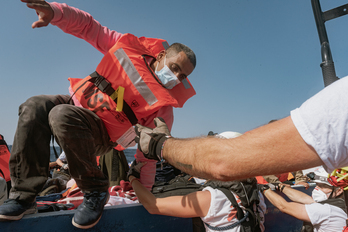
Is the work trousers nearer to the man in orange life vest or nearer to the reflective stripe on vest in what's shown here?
the man in orange life vest

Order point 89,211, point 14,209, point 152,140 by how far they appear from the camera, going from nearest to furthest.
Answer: point 152,140 < point 14,209 < point 89,211

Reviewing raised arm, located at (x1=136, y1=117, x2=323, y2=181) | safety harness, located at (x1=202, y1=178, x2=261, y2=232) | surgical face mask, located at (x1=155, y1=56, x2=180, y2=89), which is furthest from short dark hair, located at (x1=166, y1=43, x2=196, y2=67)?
raised arm, located at (x1=136, y1=117, x2=323, y2=181)

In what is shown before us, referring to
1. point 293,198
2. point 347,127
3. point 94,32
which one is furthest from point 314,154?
point 293,198

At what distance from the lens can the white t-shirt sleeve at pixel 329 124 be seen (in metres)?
0.82

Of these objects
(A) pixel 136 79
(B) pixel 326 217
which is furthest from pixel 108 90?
(B) pixel 326 217

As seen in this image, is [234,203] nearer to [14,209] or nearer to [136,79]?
[136,79]

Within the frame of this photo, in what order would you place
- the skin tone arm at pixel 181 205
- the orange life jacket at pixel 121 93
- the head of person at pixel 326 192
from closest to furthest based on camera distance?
the skin tone arm at pixel 181 205 → the orange life jacket at pixel 121 93 → the head of person at pixel 326 192

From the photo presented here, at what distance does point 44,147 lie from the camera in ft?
5.82

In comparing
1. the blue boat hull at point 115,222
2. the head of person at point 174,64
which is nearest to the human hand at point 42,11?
the head of person at point 174,64

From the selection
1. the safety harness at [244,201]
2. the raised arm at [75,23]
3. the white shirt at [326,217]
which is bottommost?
the white shirt at [326,217]

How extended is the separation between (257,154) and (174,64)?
5.24 ft

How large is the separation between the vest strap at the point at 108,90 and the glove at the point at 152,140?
0.52 m

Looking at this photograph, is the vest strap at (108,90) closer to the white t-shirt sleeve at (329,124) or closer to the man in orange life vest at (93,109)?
the man in orange life vest at (93,109)

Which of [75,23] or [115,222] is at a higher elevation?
[75,23]
